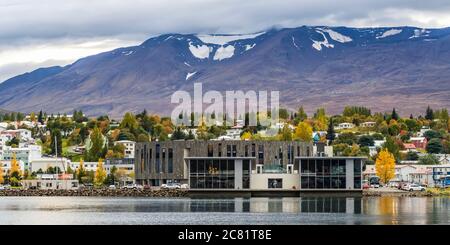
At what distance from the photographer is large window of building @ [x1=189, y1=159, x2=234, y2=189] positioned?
70062 mm

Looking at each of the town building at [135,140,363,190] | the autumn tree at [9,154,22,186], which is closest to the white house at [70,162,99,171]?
the autumn tree at [9,154,22,186]

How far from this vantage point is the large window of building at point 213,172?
70062mm

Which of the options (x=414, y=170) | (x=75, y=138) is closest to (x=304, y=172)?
(x=414, y=170)

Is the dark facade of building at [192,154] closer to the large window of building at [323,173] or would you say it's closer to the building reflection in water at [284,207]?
the large window of building at [323,173]

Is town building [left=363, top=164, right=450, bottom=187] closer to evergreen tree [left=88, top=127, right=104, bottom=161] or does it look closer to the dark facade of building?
the dark facade of building

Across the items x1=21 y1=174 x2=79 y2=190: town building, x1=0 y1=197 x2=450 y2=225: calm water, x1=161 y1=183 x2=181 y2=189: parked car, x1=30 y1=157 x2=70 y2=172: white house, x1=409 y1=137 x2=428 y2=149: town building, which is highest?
x1=0 y1=197 x2=450 y2=225: calm water

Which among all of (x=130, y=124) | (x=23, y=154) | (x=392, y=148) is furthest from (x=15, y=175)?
(x=130, y=124)

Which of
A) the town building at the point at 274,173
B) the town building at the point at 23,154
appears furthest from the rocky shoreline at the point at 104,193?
the town building at the point at 23,154

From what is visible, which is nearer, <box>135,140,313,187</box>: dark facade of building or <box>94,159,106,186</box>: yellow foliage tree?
<box>135,140,313,187</box>: dark facade of building

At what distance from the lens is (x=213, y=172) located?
7019cm

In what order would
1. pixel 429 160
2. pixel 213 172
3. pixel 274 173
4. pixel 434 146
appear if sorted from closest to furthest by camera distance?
pixel 213 172
pixel 274 173
pixel 429 160
pixel 434 146

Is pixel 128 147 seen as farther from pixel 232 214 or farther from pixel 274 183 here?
pixel 232 214

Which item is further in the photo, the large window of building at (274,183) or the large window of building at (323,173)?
the large window of building at (274,183)
